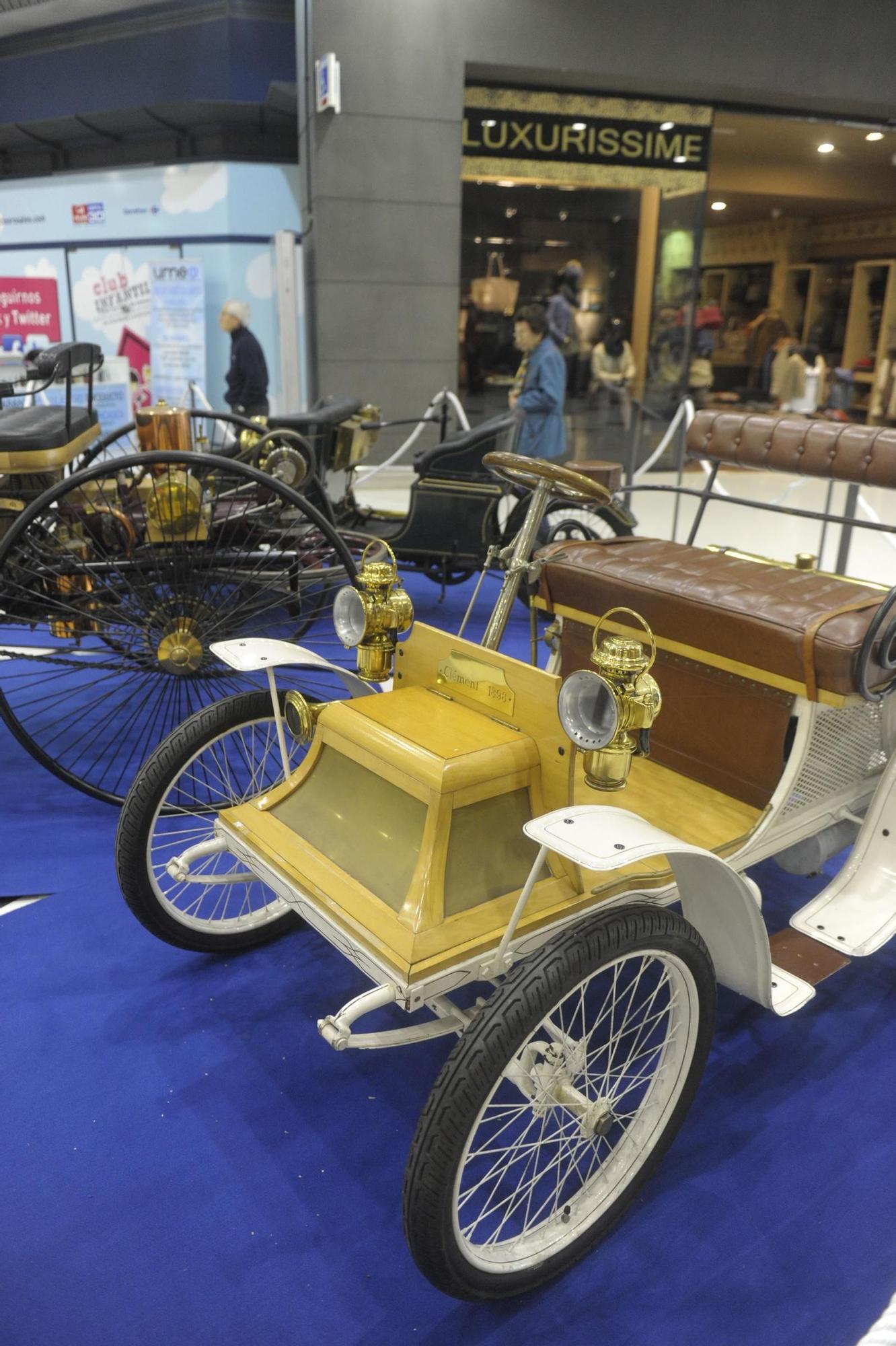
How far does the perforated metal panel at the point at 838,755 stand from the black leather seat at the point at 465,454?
2.57m

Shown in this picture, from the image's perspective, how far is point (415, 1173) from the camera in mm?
1309

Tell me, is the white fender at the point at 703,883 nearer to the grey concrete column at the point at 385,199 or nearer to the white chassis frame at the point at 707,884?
the white chassis frame at the point at 707,884

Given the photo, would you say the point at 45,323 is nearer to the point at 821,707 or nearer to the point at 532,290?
the point at 532,290

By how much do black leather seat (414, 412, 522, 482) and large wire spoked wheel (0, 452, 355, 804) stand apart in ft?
2.92

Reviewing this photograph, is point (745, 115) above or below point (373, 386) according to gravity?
above

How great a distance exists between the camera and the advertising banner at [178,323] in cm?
776

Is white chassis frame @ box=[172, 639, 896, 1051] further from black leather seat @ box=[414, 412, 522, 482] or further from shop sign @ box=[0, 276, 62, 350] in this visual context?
shop sign @ box=[0, 276, 62, 350]

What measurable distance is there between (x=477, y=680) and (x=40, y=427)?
203cm

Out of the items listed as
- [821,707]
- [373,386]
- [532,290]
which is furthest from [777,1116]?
[532,290]

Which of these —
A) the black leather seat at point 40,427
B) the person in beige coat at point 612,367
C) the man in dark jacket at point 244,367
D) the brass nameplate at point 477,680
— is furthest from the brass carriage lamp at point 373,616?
the person in beige coat at point 612,367

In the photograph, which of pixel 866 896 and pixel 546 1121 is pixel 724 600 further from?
pixel 546 1121

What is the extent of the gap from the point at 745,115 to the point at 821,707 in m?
9.06

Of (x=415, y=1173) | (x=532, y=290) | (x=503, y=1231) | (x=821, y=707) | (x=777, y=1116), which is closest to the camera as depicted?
(x=415, y=1173)

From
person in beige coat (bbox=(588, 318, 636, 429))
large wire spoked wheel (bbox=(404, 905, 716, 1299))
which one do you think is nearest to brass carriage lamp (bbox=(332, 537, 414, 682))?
large wire spoked wheel (bbox=(404, 905, 716, 1299))
